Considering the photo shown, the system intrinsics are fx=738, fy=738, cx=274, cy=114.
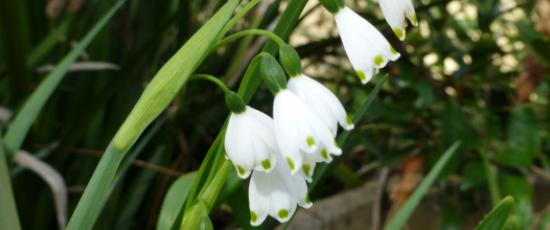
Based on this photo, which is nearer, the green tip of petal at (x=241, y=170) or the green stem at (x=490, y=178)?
the green tip of petal at (x=241, y=170)

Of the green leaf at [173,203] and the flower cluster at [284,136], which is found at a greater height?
the flower cluster at [284,136]

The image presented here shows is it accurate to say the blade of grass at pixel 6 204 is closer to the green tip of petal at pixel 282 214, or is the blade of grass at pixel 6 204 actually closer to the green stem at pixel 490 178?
the green tip of petal at pixel 282 214

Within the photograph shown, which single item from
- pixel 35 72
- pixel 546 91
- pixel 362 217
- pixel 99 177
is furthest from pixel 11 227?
pixel 546 91

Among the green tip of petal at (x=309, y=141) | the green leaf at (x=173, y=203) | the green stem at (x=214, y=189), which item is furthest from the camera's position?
the green leaf at (x=173, y=203)

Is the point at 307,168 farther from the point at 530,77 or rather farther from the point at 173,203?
the point at 530,77

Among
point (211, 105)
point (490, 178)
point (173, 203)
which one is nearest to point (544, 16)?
point (490, 178)

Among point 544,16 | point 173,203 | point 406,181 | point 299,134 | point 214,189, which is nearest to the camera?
point 299,134

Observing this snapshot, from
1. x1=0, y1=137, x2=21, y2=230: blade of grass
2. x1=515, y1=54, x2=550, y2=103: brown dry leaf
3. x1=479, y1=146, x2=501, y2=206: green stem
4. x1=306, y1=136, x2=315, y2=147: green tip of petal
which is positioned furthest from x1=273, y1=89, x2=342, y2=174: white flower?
x1=515, y1=54, x2=550, y2=103: brown dry leaf

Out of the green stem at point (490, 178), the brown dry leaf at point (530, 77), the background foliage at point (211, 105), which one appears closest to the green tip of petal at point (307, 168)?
the background foliage at point (211, 105)
